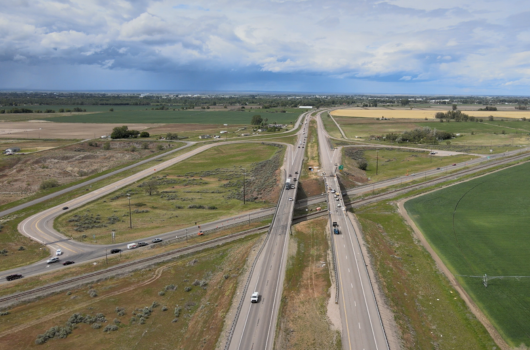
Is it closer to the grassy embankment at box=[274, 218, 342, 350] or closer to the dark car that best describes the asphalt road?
the grassy embankment at box=[274, 218, 342, 350]

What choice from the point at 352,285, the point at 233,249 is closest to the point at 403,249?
the point at 352,285

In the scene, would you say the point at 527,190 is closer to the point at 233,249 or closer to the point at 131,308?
the point at 233,249

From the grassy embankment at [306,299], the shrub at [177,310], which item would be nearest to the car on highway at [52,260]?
the shrub at [177,310]

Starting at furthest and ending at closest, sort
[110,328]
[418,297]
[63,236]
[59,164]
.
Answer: [59,164] → [63,236] → [418,297] → [110,328]

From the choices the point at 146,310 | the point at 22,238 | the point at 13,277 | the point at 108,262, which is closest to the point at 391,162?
the point at 108,262

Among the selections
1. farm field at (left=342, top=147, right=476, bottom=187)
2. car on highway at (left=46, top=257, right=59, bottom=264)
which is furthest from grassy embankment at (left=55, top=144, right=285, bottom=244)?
farm field at (left=342, top=147, right=476, bottom=187)

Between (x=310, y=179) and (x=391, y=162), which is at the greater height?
(x=391, y=162)

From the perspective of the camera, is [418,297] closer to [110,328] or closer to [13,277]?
[110,328]
